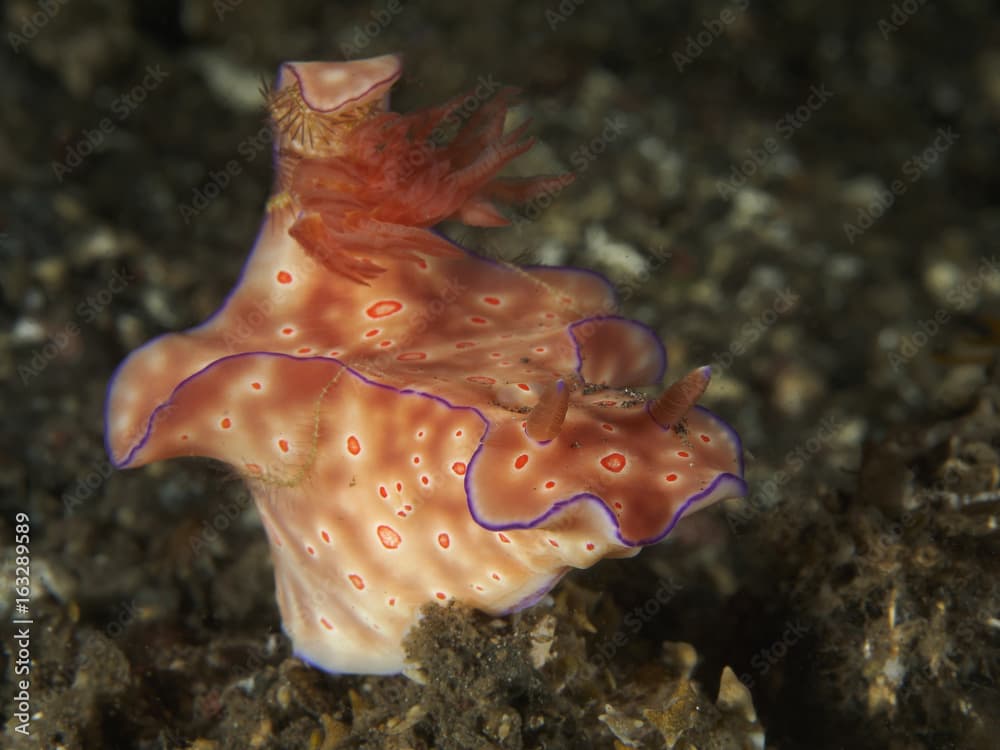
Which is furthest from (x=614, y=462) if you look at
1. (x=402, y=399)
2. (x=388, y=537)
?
(x=388, y=537)

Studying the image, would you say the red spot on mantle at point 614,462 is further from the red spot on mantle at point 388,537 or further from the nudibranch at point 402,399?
the red spot on mantle at point 388,537

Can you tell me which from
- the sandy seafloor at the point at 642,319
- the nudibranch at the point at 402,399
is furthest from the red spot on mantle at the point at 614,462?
the sandy seafloor at the point at 642,319

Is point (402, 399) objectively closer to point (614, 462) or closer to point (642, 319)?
point (614, 462)

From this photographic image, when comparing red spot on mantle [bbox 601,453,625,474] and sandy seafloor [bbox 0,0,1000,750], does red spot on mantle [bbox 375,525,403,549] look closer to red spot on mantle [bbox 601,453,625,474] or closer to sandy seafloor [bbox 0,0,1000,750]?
sandy seafloor [bbox 0,0,1000,750]

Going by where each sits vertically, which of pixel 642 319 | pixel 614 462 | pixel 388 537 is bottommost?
pixel 642 319

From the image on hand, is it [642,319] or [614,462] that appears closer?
[614,462]

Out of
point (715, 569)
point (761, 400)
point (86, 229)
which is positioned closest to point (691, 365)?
point (761, 400)

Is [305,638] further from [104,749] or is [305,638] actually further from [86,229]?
[86,229]
